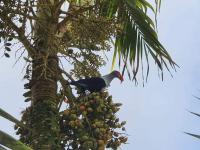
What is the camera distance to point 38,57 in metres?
4.69

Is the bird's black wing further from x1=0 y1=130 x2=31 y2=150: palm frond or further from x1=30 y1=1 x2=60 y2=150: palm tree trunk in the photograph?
x1=0 y1=130 x2=31 y2=150: palm frond

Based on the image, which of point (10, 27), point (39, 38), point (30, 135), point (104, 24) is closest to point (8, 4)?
point (10, 27)

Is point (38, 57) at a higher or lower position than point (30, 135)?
higher

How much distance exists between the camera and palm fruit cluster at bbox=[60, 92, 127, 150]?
4.18 meters

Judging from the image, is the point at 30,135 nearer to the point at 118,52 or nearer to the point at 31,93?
the point at 31,93

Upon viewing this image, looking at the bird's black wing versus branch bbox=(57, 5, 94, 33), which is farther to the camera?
the bird's black wing

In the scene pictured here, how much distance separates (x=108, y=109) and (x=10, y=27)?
45.6 inches

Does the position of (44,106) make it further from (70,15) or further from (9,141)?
(9,141)

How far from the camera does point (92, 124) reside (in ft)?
14.3

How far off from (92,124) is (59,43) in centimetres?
94

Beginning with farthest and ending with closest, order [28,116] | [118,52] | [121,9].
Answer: [118,52] < [121,9] < [28,116]

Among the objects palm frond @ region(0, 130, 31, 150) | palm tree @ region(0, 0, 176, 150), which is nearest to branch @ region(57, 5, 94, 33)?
palm tree @ region(0, 0, 176, 150)

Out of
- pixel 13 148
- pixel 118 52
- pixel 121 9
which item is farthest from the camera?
pixel 118 52

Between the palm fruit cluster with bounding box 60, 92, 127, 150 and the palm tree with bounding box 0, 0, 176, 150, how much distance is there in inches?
1.2
